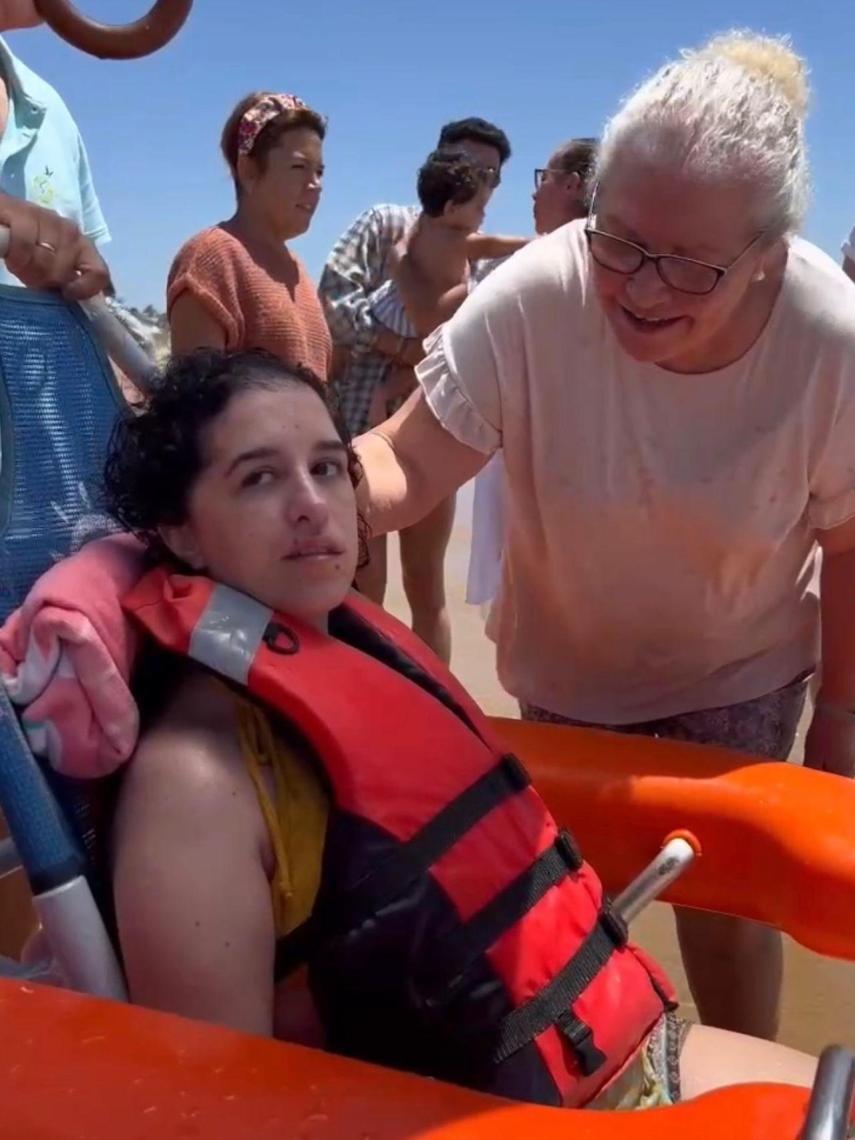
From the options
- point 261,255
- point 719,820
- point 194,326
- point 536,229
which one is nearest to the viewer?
point 719,820

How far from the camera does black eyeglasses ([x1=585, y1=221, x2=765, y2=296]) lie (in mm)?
1412

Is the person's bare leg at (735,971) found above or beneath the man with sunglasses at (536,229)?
beneath

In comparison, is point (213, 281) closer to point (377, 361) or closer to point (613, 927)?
point (377, 361)

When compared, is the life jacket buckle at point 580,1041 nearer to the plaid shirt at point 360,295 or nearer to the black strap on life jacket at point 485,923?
the black strap on life jacket at point 485,923

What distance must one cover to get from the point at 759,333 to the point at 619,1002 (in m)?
0.81

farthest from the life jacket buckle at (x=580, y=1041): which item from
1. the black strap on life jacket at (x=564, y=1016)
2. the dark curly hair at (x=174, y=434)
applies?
the dark curly hair at (x=174, y=434)

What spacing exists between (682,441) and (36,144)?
0.99m

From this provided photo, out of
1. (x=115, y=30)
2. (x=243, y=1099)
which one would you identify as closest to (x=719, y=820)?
(x=243, y=1099)

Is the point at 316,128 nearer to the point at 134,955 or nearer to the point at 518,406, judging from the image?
the point at 518,406

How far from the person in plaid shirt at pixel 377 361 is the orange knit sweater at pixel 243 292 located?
55cm

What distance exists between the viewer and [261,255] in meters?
2.72

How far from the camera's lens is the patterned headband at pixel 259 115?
2770 millimetres

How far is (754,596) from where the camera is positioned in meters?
1.71

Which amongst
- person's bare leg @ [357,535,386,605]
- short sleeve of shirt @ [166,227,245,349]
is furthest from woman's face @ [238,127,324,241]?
person's bare leg @ [357,535,386,605]
